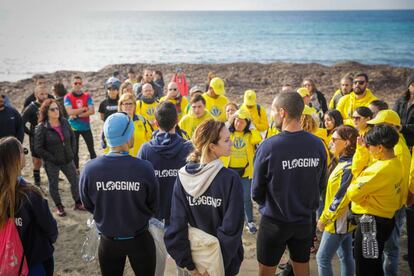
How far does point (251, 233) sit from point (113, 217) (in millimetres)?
3223

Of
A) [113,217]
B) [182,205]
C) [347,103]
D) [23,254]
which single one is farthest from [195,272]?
[347,103]

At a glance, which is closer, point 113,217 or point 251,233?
point 113,217

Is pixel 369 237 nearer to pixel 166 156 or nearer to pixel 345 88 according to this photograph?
pixel 166 156

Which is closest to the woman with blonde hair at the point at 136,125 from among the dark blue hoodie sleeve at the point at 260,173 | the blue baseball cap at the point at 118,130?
the blue baseball cap at the point at 118,130

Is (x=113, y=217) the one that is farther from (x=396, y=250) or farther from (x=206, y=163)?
(x=396, y=250)

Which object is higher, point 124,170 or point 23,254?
point 124,170

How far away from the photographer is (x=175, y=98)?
8.14 m

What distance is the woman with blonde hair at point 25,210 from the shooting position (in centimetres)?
302

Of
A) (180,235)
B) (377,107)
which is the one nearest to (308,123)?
(377,107)

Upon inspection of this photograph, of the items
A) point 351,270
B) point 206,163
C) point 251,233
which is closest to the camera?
point 206,163

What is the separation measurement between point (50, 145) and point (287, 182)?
444 centimetres

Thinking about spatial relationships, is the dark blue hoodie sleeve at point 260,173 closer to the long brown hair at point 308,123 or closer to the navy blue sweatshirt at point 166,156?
the navy blue sweatshirt at point 166,156

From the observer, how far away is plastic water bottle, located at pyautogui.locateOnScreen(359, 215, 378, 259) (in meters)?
3.69

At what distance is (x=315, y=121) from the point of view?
5395 mm
